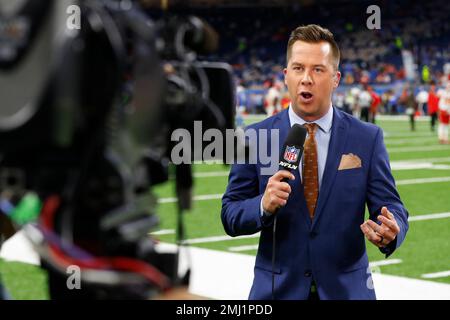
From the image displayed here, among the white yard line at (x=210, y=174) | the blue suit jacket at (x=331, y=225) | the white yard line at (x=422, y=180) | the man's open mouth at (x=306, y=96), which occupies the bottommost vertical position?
the white yard line at (x=210, y=174)

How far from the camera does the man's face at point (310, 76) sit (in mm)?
3748

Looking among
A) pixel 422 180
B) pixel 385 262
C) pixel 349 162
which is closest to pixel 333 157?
pixel 349 162

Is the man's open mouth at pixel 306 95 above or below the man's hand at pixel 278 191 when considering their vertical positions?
above

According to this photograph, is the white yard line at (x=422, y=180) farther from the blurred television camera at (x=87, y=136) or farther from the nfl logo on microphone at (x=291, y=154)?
the blurred television camera at (x=87, y=136)

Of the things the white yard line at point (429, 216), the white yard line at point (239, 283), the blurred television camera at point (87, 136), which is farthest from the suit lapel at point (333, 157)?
the white yard line at point (429, 216)

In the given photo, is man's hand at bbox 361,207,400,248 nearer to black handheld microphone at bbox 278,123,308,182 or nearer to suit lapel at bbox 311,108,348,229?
suit lapel at bbox 311,108,348,229

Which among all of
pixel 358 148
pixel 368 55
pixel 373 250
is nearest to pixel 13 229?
pixel 358 148

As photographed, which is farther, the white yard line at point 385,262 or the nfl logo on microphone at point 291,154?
the white yard line at point 385,262

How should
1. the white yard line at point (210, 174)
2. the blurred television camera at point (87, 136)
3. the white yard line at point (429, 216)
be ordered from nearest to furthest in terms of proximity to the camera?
the blurred television camera at point (87, 136) < the white yard line at point (429, 216) < the white yard line at point (210, 174)

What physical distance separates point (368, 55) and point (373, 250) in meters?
41.1

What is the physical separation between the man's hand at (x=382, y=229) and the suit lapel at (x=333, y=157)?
252 mm

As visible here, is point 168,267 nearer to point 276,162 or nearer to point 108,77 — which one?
point 108,77

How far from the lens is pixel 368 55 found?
1945 inches

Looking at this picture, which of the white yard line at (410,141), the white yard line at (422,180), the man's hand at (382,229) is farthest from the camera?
the white yard line at (410,141)
